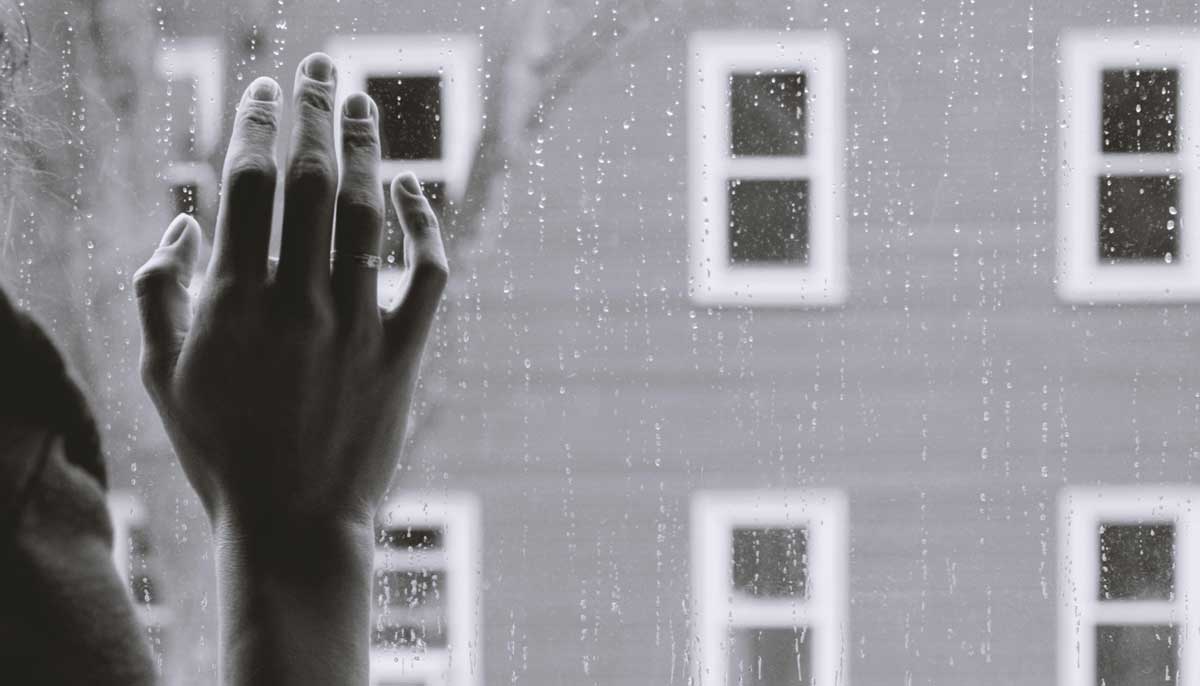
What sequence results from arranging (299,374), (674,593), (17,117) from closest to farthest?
(299,374) < (17,117) < (674,593)

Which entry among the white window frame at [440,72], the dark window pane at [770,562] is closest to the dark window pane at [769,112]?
the white window frame at [440,72]

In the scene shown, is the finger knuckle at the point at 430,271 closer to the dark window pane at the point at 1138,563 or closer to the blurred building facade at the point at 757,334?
the blurred building facade at the point at 757,334

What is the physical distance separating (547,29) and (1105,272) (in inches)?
24.4

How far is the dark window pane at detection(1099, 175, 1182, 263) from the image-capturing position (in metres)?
0.98

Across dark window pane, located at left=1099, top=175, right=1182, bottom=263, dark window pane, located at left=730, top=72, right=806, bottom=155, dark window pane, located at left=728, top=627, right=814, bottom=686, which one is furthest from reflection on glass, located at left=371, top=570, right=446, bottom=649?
dark window pane, located at left=1099, top=175, right=1182, bottom=263

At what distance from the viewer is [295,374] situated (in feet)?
1.38

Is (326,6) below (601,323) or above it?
above

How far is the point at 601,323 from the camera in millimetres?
1234

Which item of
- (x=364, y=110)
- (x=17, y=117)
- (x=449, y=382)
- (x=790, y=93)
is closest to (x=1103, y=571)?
(x=790, y=93)

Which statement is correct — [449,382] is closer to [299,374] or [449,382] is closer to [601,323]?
[601,323]

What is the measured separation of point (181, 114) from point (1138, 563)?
3.20 feet

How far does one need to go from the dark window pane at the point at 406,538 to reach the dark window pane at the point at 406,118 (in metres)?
0.33

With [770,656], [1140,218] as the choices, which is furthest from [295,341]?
[1140,218]

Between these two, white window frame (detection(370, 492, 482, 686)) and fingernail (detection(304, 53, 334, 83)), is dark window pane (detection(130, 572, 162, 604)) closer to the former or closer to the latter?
white window frame (detection(370, 492, 482, 686))
